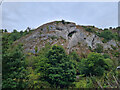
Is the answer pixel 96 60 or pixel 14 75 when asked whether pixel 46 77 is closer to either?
pixel 14 75

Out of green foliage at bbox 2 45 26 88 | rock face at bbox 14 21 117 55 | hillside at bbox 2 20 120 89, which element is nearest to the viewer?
green foliage at bbox 2 45 26 88

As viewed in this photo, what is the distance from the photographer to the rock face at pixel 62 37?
910 inches

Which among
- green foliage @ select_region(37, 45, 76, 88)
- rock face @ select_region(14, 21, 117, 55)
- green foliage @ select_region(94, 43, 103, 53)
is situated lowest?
green foliage @ select_region(37, 45, 76, 88)

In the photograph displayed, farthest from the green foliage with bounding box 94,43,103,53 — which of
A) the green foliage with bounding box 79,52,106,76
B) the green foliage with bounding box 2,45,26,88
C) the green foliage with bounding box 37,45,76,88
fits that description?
the green foliage with bounding box 2,45,26,88

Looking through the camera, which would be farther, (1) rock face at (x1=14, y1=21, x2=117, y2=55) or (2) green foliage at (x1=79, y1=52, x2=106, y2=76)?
(1) rock face at (x1=14, y1=21, x2=117, y2=55)

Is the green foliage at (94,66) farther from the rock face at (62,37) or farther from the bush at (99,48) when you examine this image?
the bush at (99,48)

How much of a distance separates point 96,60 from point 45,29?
17.5 meters

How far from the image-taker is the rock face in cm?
2312

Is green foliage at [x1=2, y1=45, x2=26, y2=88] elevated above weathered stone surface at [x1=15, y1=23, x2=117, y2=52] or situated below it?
below

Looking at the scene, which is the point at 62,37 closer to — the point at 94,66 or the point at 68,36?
the point at 68,36

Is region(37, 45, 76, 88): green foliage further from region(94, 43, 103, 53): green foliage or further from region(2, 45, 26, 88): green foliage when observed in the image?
region(94, 43, 103, 53): green foliage

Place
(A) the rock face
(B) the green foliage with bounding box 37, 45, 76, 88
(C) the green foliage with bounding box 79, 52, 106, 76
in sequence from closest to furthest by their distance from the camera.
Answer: (B) the green foliage with bounding box 37, 45, 76, 88 < (C) the green foliage with bounding box 79, 52, 106, 76 < (A) the rock face

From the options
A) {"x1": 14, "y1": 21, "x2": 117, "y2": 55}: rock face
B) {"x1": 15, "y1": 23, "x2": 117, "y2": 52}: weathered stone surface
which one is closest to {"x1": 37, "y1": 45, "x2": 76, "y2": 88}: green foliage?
{"x1": 14, "y1": 21, "x2": 117, "y2": 55}: rock face

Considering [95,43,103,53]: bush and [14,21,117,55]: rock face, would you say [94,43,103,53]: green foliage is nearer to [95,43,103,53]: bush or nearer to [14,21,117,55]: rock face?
[95,43,103,53]: bush
